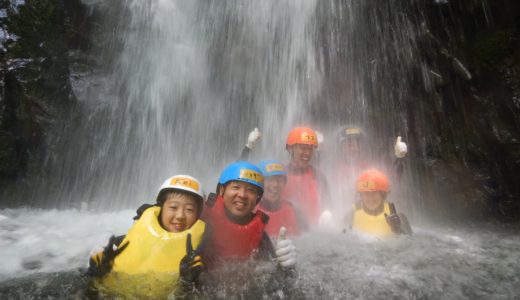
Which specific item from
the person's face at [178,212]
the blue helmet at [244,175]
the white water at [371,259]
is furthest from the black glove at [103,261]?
the blue helmet at [244,175]

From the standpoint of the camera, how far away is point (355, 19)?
10555mm

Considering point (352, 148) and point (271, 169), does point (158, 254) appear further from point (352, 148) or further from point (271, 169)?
point (352, 148)

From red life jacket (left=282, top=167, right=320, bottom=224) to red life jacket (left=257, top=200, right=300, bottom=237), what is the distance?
1.03 m

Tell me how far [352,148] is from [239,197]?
15.0ft

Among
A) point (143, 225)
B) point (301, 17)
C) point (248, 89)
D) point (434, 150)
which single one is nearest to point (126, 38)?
point (248, 89)

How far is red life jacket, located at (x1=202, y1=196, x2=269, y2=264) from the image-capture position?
427 cm

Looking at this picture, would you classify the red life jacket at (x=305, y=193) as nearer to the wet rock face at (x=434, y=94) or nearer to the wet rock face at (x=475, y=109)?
the wet rock face at (x=434, y=94)

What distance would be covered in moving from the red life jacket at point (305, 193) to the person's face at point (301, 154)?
217mm

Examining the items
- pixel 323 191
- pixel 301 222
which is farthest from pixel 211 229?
pixel 323 191

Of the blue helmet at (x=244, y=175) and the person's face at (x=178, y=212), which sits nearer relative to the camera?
the person's face at (x=178, y=212)

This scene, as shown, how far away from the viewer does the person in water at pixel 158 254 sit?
10.8ft

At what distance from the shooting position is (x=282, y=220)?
6.14m

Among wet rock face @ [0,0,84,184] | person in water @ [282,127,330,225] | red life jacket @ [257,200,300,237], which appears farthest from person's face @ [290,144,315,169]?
wet rock face @ [0,0,84,184]

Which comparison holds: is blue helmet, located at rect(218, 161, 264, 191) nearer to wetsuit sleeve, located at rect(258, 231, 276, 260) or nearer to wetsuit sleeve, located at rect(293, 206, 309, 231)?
wetsuit sleeve, located at rect(258, 231, 276, 260)
